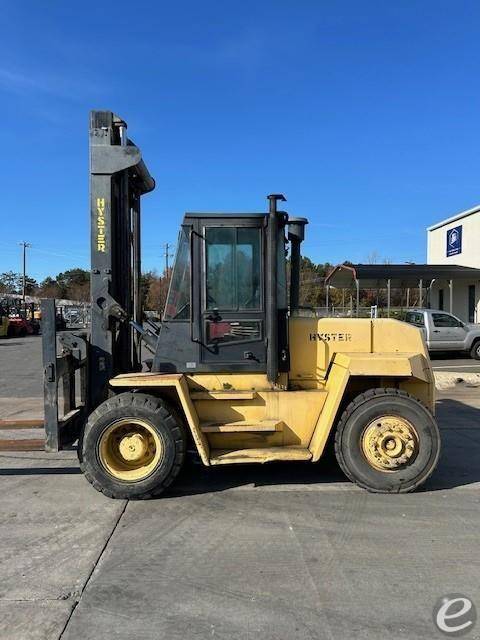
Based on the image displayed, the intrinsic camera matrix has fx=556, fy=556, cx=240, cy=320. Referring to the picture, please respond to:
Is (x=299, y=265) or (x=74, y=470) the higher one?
(x=299, y=265)

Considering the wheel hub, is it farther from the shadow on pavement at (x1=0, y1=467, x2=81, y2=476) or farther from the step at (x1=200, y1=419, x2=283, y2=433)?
the shadow on pavement at (x1=0, y1=467, x2=81, y2=476)

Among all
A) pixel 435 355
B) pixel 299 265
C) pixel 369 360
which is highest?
pixel 299 265

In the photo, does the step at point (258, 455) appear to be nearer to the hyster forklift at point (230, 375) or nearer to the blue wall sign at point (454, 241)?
the hyster forklift at point (230, 375)

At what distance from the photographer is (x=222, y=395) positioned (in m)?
5.51

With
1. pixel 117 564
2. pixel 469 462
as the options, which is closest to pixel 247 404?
pixel 117 564

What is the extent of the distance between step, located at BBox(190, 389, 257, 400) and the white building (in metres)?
22.8

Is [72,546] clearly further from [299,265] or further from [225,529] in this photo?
[299,265]

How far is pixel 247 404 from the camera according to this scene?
5555 mm

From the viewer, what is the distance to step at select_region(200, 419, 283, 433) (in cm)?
538

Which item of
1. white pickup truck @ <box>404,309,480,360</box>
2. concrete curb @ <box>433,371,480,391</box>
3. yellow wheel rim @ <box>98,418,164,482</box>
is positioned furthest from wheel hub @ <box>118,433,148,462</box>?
white pickup truck @ <box>404,309,480,360</box>

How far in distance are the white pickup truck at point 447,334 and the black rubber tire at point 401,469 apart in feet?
47.4

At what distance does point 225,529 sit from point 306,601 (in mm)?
1238

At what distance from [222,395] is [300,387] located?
2.74ft

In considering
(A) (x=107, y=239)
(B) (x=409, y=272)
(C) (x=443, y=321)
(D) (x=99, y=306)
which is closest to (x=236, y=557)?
(D) (x=99, y=306)
